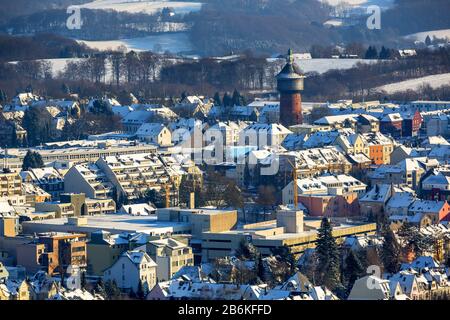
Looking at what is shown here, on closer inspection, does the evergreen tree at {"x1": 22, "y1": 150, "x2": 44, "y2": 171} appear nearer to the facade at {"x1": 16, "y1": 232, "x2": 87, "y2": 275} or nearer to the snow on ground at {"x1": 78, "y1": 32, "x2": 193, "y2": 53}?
the facade at {"x1": 16, "y1": 232, "x2": 87, "y2": 275}

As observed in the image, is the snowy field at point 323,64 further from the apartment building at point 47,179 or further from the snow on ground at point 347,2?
the snow on ground at point 347,2

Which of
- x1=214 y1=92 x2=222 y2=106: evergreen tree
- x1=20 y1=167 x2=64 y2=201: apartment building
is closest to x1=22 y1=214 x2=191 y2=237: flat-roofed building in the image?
x1=20 y1=167 x2=64 y2=201: apartment building

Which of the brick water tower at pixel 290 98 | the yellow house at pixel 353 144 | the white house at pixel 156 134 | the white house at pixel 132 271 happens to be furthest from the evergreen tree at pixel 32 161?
the white house at pixel 132 271

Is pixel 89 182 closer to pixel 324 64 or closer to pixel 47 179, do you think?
pixel 47 179

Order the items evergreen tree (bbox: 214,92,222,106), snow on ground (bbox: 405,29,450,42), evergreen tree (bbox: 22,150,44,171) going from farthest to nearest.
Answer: snow on ground (bbox: 405,29,450,42)
evergreen tree (bbox: 214,92,222,106)
evergreen tree (bbox: 22,150,44,171)

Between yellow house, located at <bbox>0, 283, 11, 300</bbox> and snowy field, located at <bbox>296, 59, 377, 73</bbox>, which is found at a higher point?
yellow house, located at <bbox>0, 283, 11, 300</bbox>

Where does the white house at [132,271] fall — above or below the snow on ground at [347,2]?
below
